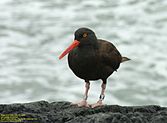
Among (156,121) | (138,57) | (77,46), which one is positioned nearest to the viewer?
(156,121)

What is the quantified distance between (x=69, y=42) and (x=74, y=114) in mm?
12410

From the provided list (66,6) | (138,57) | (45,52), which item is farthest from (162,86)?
(66,6)

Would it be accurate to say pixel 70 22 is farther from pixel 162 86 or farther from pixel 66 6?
pixel 162 86

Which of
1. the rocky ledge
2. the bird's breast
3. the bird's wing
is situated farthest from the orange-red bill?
the rocky ledge

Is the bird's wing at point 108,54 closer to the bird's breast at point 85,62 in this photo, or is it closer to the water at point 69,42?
the bird's breast at point 85,62

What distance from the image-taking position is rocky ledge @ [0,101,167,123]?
5.24m

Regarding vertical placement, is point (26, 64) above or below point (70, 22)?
below

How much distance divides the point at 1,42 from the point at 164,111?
12953 millimetres

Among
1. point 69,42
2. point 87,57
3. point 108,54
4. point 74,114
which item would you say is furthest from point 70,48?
point 69,42

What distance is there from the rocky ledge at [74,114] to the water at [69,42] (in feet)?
→ 27.6

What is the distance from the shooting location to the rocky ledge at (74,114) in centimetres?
524

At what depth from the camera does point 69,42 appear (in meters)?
18.1

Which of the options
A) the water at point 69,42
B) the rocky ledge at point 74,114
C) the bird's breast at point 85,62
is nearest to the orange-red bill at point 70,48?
the bird's breast at point 85,62

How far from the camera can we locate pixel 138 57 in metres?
17.0
